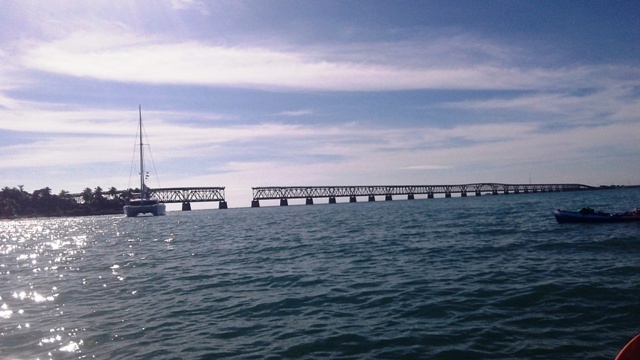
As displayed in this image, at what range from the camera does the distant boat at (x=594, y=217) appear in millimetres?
42531

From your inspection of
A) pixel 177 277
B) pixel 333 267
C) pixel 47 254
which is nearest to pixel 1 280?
pixel 177 277

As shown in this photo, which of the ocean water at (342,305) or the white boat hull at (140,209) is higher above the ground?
the white boat hull at (140,209)

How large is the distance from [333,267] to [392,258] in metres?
3.81

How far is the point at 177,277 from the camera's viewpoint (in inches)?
925

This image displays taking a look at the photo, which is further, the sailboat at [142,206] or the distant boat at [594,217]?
the sailboat at [142,206]

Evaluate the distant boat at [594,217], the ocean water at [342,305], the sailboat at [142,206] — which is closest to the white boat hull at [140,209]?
the sailboat at [142,206]

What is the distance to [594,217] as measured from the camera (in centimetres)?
4359

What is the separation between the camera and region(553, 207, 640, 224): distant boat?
4253cm

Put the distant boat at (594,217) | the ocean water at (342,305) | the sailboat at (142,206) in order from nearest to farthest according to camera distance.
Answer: the ocean water at (342,305) → the distant boat at (594,217) → the sailboat at (142,206)

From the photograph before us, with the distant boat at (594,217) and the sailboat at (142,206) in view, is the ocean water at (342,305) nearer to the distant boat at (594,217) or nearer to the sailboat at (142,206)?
the distant boat at (594,217)

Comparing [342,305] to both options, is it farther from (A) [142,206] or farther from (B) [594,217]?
(A) [142,206]

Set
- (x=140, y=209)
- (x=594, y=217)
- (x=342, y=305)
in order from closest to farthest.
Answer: (x=342, y=305)
(x=594, y=217)
(x=140, y=209)

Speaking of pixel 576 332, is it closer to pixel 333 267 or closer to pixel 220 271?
pixel 333 267

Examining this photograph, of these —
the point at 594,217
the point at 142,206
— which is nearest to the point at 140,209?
the point at 142,206
